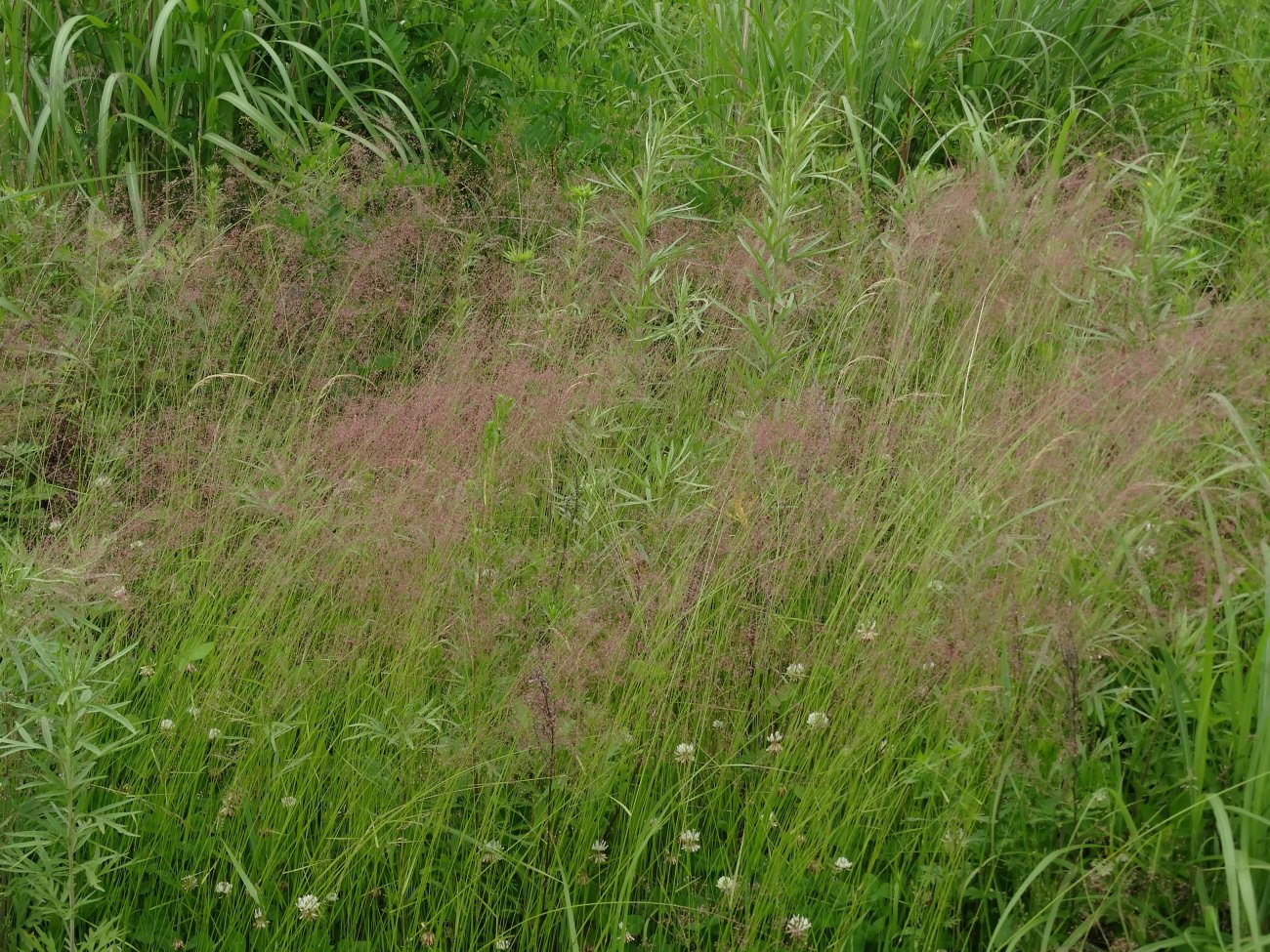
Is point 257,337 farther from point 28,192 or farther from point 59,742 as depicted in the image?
point 59,742

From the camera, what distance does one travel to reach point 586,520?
2578mm

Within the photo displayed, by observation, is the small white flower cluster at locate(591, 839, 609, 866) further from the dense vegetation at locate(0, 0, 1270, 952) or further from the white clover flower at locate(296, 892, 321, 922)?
the white clover flower at locate(296, 892, 321, 922)

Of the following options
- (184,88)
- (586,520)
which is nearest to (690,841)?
(586,520)

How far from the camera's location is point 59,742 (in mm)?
1989

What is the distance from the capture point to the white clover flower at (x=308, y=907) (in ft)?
6.46

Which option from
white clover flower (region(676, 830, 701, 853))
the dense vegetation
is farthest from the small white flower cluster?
white clover flower (region(676, 830, 701, 853))

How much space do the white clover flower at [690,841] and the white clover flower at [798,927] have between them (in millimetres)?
205

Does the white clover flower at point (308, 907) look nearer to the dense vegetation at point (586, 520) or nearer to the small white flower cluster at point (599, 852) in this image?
the dense vegetation at point (586, 520)

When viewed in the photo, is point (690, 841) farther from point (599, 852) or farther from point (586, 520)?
point (586, 520)

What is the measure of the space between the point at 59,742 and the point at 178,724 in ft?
0.93

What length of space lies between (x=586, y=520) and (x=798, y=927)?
3.14 ft

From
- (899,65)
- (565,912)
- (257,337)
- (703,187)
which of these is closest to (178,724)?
(565,912)

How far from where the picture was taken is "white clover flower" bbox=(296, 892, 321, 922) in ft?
6.46

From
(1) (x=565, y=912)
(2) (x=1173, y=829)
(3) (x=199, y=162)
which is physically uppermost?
(3) (x=199, y=162)
